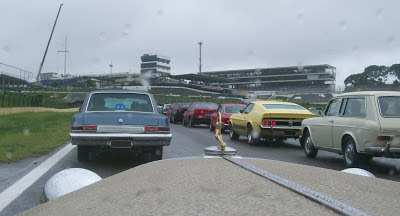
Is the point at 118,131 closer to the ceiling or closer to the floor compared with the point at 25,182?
closer to the ceiling

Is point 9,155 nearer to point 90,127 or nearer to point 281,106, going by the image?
point 90,127

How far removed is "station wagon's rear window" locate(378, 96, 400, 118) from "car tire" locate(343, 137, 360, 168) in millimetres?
865

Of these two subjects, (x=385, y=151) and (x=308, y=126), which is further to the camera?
(x=308, y=126)

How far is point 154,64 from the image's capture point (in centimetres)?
15788

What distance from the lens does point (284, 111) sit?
13.6m

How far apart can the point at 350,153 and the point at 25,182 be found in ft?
20.0

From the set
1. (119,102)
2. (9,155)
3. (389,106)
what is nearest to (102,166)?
(119,102)

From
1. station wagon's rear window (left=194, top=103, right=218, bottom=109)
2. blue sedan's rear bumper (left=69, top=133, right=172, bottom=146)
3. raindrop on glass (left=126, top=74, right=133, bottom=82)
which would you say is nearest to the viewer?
blue sedan's rear bumper (left=69, top=133, right=172, bottom=146)

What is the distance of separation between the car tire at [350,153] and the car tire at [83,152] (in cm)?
530

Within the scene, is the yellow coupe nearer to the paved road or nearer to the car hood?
the car hood

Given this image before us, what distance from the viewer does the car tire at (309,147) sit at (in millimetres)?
10953

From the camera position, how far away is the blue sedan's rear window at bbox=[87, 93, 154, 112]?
9672 mm

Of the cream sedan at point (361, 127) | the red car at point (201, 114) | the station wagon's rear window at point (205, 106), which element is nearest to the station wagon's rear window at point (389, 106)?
the cream sedan at point (361, 127)

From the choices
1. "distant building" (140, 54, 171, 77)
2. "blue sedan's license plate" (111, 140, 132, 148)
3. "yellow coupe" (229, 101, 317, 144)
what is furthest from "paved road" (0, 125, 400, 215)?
"distant building" (140, 54, 171, 77)
